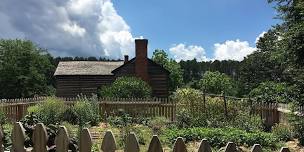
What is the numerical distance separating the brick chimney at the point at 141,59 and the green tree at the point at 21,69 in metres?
28.3

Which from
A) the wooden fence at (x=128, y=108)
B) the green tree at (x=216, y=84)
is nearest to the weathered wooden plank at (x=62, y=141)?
the wooden fence at (x=128, y=108)

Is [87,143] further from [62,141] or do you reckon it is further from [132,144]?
[132,144]

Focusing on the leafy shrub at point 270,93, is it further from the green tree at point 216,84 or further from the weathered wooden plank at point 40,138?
the green tree at point 216,84

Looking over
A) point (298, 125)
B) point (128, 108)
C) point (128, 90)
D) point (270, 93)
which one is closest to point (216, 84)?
point (128, 90)

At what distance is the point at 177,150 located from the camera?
114 inches

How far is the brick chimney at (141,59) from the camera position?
39.8 meters

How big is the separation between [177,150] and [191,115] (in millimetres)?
18028

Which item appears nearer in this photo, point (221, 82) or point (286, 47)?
point (286, 47)

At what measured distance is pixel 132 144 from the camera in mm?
2982

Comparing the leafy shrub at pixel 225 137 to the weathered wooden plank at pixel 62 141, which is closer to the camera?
the weathered wooden plank at pixel 62 141

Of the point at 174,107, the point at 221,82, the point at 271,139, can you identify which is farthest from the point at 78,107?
the point at 221,82

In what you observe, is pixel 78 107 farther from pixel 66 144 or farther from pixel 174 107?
pixel 66 144

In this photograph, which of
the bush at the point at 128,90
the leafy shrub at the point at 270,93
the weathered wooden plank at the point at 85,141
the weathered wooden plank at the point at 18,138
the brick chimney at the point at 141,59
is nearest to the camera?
the weathered wooden plank at the point at 85,141

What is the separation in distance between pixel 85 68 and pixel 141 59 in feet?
31.5
